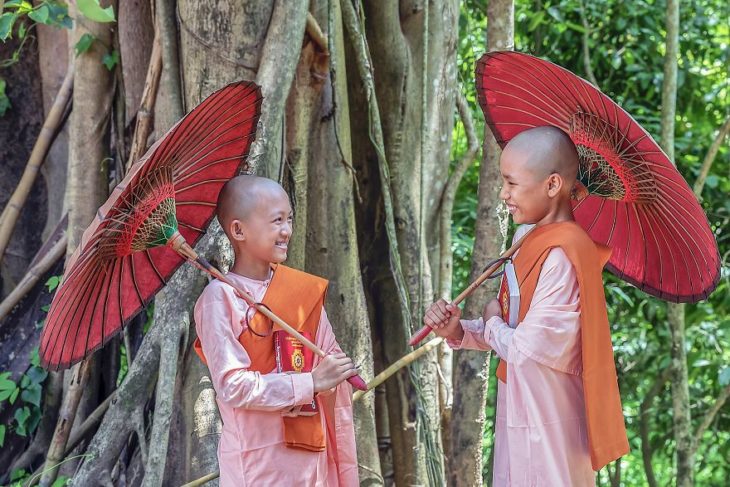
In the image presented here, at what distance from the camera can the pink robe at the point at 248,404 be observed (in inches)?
102

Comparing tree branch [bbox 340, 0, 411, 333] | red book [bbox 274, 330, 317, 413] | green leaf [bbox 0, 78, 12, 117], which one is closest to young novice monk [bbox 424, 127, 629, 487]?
red book [bbox 274, 330, 317, 413]

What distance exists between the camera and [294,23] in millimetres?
3646

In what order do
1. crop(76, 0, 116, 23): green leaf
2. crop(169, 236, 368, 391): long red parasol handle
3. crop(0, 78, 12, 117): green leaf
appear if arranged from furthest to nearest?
crop(0, 78, 12, 117): green leaf, crop(76, 0, 116, 23): green leaf, crop(169, 236, 368, 391): long red parasol handle

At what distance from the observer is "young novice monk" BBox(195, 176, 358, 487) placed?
260cm

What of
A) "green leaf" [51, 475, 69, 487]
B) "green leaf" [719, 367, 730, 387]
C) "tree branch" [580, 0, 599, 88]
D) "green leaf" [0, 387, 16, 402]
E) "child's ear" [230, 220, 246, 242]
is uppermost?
"tree branch" [580, 0, 599, 88]

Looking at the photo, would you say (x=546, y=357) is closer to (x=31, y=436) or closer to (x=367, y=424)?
(x=367, y=424)

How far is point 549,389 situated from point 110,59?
2.59 metres

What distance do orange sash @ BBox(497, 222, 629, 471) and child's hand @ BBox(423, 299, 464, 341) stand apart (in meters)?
0.23

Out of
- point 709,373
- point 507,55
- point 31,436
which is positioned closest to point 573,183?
point 507,55

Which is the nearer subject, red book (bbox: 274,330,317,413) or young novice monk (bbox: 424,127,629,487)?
young novice monk (bbox: 424,127,629,487)

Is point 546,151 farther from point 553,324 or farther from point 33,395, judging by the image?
point 33,395

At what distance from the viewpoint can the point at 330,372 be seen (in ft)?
8.54

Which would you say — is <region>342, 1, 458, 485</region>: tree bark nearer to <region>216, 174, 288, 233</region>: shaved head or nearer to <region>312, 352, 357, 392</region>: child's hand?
<region>216, 174, 288, 233</region>: shaved head

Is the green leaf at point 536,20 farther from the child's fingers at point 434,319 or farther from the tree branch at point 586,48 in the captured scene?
the child's fingers at point 434,319
